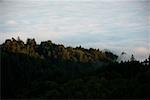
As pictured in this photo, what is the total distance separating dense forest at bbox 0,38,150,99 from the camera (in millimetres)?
2844

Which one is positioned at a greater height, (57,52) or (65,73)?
(57,52)

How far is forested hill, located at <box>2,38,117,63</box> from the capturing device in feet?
9.78

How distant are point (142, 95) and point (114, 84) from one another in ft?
0.94

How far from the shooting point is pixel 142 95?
281cm

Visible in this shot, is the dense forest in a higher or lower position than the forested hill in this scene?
lower

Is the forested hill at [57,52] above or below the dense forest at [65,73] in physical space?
above

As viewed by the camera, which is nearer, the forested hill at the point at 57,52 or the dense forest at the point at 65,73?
the dense forest at the point at 65,73

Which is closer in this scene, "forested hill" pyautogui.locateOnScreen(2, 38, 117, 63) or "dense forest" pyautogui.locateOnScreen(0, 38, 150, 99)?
"dense forest" pyautogui.locateOnScreen(0, 38, 150, 99)

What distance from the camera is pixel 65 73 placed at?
2.95m

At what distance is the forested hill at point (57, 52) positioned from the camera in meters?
2.98

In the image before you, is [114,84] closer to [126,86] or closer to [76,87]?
[126,86]

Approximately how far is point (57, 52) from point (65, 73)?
0.24m

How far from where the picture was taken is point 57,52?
3.03 meters

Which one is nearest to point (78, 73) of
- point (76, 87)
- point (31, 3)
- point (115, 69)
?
point (76, 87)
